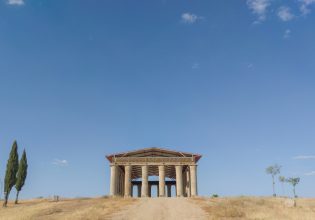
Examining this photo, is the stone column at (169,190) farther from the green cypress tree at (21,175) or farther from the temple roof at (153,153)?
the green cypress tree at (21,175)

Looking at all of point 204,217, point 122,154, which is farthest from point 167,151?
point 204,217

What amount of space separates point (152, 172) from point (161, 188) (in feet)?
49.0

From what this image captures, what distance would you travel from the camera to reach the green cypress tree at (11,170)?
5422 cm

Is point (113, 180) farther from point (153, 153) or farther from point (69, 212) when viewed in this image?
point (69, 212)

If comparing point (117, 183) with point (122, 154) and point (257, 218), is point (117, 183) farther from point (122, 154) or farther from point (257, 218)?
point (257, 218)

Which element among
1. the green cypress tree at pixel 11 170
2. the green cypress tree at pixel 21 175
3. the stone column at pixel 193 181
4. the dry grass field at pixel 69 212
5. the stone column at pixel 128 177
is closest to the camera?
the dry grass field at pixel 69 212

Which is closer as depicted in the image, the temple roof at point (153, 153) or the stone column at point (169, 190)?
the temple roof at point (153, 153)

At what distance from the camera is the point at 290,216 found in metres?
24.6

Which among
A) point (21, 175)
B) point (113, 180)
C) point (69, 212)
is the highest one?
point (21, 175)

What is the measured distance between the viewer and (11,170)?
5484 cm

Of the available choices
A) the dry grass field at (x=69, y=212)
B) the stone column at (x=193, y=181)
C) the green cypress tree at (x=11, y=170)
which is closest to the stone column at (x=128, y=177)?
the stone column at (x=193, y=181)

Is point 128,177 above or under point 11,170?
under

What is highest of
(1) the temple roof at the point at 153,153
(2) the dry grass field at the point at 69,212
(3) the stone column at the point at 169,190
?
(1) the temple roof at the point at 153,153

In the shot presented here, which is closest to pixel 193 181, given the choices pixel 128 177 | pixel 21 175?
pixel 128 177
